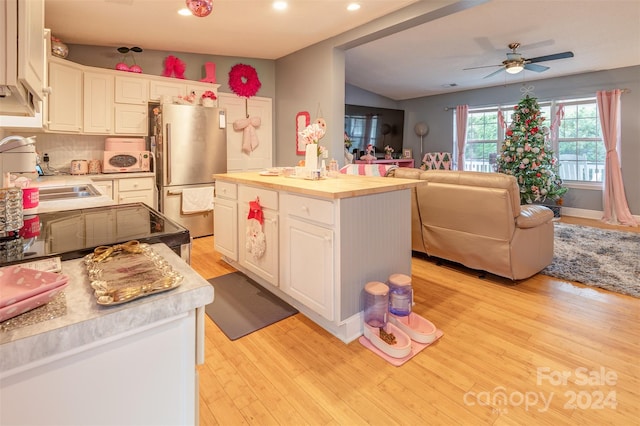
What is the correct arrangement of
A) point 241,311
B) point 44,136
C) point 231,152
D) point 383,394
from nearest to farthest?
point 383,394, point 241,311, point 44,136, point 231,152

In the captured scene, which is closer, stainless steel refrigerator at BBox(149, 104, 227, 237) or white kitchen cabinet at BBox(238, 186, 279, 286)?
white kitchen cabinet at BBox(238, 186, 279, 286)

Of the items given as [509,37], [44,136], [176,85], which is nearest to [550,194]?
[509,37]

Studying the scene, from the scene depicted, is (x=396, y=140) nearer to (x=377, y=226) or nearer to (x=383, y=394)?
(x=377, y=226)

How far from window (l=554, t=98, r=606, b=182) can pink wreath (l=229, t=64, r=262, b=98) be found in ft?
18.2

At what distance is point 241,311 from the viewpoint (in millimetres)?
2578

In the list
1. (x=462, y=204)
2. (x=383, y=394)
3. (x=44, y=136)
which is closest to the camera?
(x=383, y=394)

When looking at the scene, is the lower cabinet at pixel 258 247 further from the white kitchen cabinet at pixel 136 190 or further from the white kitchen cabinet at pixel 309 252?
the white kitchen cabinet at pixel 136 190

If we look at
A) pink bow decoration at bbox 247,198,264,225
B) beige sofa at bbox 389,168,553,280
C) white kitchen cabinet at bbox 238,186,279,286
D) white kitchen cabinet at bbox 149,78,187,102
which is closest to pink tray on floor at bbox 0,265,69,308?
white kitchen cabinet at bbox 238,186,279,286

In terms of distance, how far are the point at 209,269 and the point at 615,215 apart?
647 centimetres

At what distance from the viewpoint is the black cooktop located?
1.03 meters

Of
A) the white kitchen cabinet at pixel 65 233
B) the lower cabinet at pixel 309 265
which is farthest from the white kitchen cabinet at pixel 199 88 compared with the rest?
the white kitchen cabinet at pixel 65 233

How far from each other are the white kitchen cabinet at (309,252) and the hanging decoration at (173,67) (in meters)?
3.30

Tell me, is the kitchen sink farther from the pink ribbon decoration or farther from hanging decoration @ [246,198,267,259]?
the pink ribbon decoration

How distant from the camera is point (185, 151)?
443 cm
